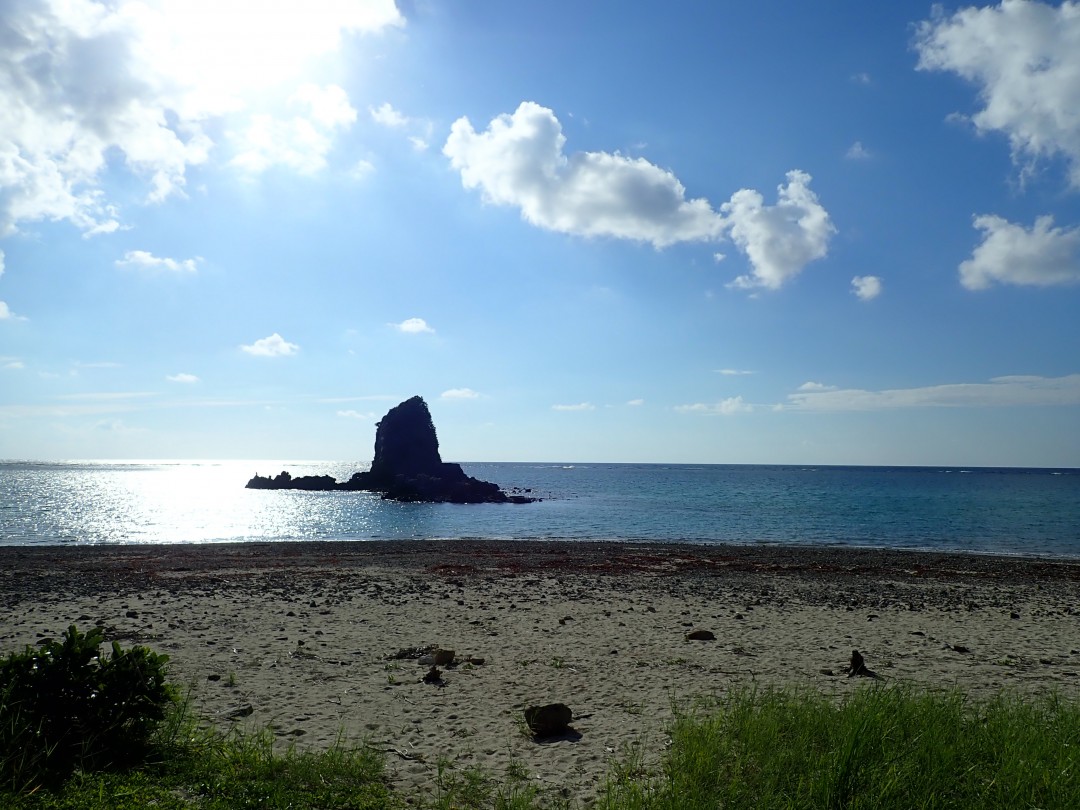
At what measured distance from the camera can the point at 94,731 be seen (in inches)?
254

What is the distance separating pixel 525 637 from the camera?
1444 cm

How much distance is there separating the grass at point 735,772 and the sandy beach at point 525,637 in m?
0.50

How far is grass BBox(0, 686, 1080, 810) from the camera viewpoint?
18.9 ft

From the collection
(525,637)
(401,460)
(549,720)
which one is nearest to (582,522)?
(525,637)

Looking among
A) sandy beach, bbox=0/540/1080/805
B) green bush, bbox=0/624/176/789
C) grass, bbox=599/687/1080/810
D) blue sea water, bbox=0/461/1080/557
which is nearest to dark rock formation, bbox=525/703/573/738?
sandy beach, bbox=0/540/1080/805

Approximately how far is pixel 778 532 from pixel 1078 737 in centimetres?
4654

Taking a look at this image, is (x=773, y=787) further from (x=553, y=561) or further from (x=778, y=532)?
(x=778, y=532)

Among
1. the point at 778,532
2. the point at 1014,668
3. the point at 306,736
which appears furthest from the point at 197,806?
the point at 778,532

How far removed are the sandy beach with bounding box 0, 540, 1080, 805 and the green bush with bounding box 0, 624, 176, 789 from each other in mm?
2005

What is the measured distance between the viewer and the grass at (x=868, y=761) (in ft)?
18.9

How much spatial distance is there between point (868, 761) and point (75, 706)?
309 inches

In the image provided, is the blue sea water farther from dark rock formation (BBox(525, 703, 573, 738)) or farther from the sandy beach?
dark rock formation (BBox(525, 703, 573, 738))

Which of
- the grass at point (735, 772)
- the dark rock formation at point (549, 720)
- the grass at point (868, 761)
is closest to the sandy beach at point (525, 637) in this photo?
the dark rock formation at point (549, 720)

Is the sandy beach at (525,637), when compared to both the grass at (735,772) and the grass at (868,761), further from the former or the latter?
the grass at (868,761)
